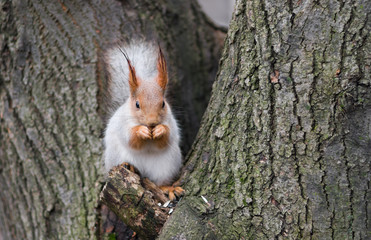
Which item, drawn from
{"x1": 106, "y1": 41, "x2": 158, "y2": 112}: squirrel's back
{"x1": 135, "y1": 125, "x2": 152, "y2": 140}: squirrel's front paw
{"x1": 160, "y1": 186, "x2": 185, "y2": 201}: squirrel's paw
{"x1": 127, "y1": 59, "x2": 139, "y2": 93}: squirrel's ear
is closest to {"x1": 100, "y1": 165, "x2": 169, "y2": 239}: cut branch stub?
{"x1": 160, "y1": 186, "x2": 185, "y2": 201}: squirrel's paw

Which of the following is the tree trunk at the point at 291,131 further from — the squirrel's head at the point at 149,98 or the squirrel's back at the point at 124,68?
the squirrel's back at the point at 124,68

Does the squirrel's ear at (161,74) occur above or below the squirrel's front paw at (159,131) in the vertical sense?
above

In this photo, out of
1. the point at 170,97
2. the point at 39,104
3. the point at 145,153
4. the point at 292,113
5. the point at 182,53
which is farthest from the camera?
the point at 182,53

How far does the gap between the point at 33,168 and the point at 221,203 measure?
3.63 ft

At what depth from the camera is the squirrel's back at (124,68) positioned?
215cm

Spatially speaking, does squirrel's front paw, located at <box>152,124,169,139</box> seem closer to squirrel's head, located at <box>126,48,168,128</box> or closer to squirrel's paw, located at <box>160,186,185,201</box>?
squirrel's head, located at <box>126,48,168,128</box>

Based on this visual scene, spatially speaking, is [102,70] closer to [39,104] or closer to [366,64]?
[39,104]

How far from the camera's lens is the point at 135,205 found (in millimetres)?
1675

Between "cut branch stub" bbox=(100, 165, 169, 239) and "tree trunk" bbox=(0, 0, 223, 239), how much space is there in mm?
294

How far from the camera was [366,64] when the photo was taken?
136 cm

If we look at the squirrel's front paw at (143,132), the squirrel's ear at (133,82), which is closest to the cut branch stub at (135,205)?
the squirrel's front paw at (143,132)

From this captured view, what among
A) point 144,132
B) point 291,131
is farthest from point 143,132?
point 291,131

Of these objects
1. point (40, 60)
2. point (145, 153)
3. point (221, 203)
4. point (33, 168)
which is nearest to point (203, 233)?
point (221, 203)

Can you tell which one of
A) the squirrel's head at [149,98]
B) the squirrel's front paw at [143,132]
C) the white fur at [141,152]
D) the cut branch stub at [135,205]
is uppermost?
the squirrel's head at [149,98]
